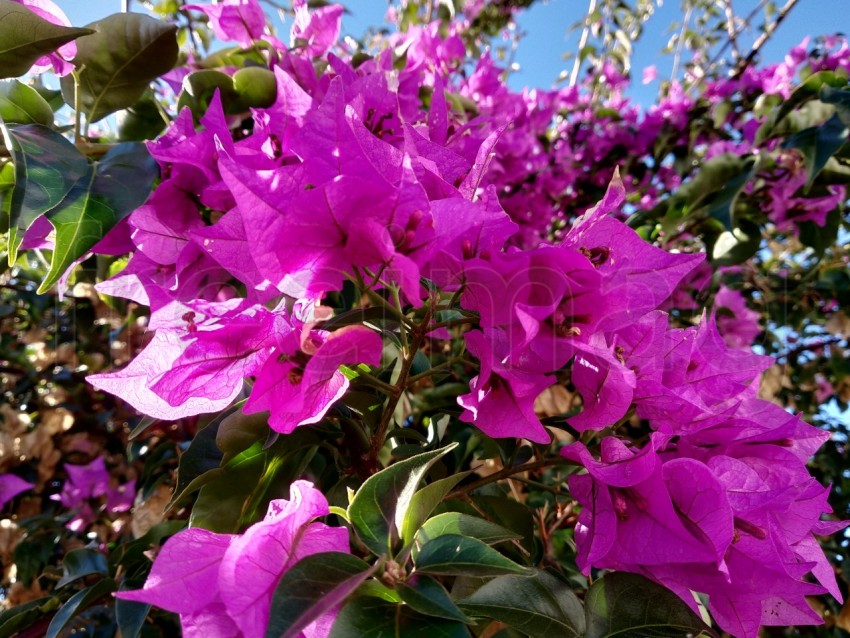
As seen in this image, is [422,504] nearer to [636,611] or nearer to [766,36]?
[636,611]

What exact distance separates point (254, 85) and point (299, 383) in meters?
0.48

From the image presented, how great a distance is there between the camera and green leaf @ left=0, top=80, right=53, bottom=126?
56cm

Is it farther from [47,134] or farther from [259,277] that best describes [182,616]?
[47,134]

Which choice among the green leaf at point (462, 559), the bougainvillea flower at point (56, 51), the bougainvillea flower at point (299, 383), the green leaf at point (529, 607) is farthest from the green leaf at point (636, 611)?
the bougainvillea flower at point (56, 51)

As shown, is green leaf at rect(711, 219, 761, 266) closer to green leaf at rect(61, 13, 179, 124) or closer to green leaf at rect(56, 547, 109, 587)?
green leaf at rect(61, 13, 179, 124)

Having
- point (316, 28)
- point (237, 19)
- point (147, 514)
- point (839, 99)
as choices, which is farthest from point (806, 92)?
point (147, 514)

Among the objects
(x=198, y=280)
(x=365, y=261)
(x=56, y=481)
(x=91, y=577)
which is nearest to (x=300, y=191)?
(x=365, y=261)

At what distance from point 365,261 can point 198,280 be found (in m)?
0.24

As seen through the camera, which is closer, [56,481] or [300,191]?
[300,191]

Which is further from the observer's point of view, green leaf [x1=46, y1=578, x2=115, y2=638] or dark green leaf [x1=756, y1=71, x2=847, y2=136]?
dark green leaf [x1=756, y1=71, x2=847, y2=136]

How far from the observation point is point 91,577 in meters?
0.81

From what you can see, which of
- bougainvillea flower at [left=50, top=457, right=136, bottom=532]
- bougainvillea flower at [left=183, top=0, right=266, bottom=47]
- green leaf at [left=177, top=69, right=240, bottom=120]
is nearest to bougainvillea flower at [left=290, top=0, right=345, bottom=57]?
bougainvillea flower at [left=183, top=0, right=266, bottom=47]

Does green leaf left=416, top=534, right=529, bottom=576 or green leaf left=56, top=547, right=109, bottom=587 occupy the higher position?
green leaf left=416, top=534, right=529, bottom=576

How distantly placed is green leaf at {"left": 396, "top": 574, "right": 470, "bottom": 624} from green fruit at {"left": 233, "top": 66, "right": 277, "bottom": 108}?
2.05 ft
